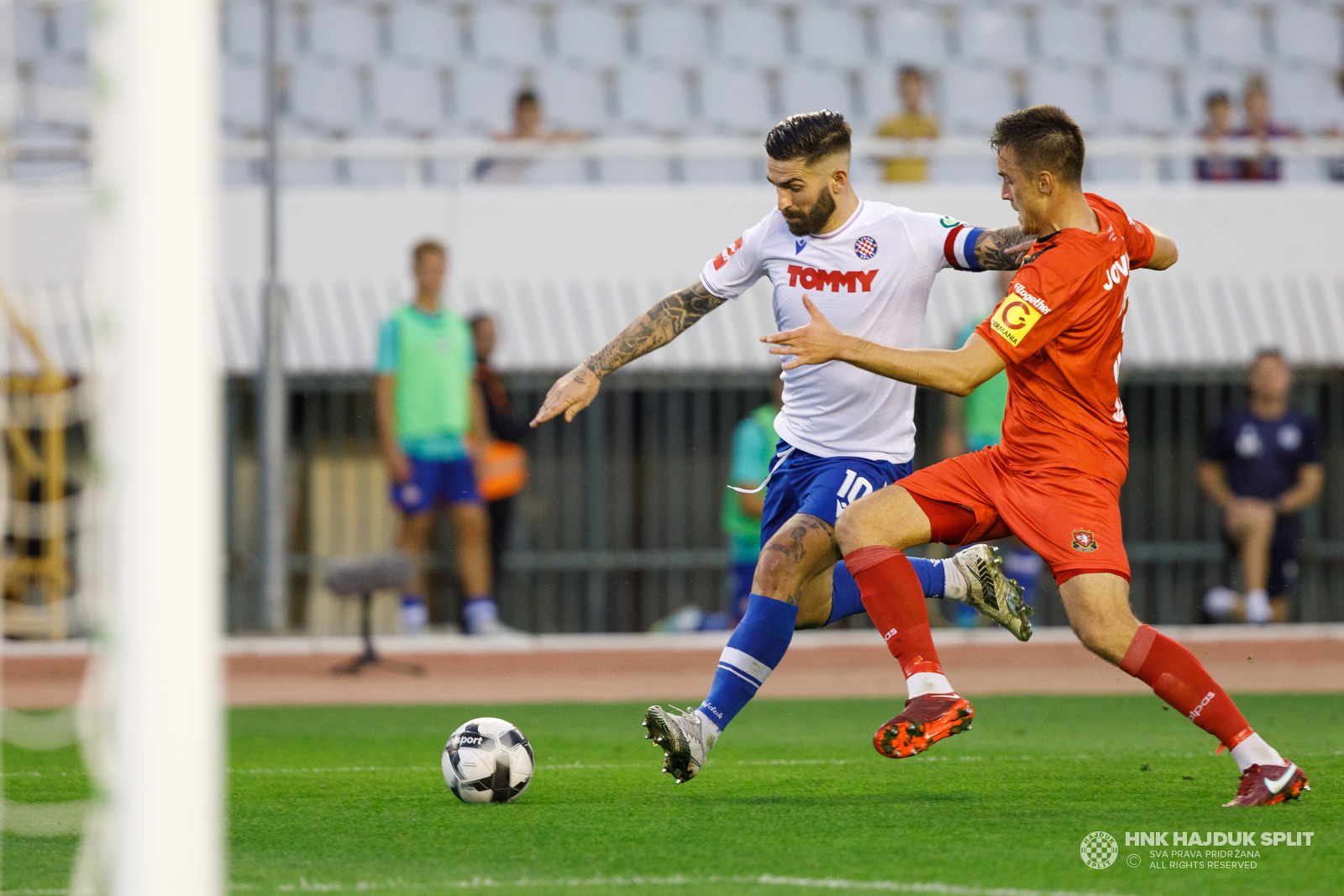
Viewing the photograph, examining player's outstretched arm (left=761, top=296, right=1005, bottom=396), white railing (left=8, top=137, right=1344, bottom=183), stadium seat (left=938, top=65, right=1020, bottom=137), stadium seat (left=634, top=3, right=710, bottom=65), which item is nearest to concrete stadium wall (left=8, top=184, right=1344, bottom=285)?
white railing (left=8, top=137, right=1344, bottom=183)

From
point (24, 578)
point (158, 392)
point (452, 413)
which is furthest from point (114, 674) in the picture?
point (24, 578)

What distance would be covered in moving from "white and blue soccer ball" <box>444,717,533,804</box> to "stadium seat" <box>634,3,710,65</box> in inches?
484

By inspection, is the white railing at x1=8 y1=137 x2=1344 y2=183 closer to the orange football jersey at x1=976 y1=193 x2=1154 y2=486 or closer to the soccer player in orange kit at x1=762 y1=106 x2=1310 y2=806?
the soccer player in orange kit at x1=762 y1=106 x2=1310 y2=806

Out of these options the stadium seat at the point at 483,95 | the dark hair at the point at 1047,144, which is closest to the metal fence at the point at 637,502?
the stadium seat at the point at 483,95

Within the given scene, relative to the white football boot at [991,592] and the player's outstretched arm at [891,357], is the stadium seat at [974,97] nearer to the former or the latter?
the white football boot at [991,592]

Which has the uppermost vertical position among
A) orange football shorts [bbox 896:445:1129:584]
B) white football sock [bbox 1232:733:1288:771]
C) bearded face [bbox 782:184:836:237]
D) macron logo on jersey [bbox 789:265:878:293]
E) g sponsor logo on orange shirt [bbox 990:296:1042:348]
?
bearded face [bbox 782:184:836:237]

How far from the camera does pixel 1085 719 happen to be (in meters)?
8.09

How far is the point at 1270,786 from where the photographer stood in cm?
483

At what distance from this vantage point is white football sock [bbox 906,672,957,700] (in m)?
5.03

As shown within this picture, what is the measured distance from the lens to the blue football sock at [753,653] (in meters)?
5.61

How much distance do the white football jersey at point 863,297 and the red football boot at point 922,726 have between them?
1.16m

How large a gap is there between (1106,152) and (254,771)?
30.0 ft

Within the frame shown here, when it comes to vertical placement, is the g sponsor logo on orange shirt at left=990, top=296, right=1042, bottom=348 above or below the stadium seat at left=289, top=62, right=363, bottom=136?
below

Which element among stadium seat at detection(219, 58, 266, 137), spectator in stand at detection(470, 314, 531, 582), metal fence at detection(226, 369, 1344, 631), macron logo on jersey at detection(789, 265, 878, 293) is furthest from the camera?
stadium seat at detection(219, 58, 266, 137)
